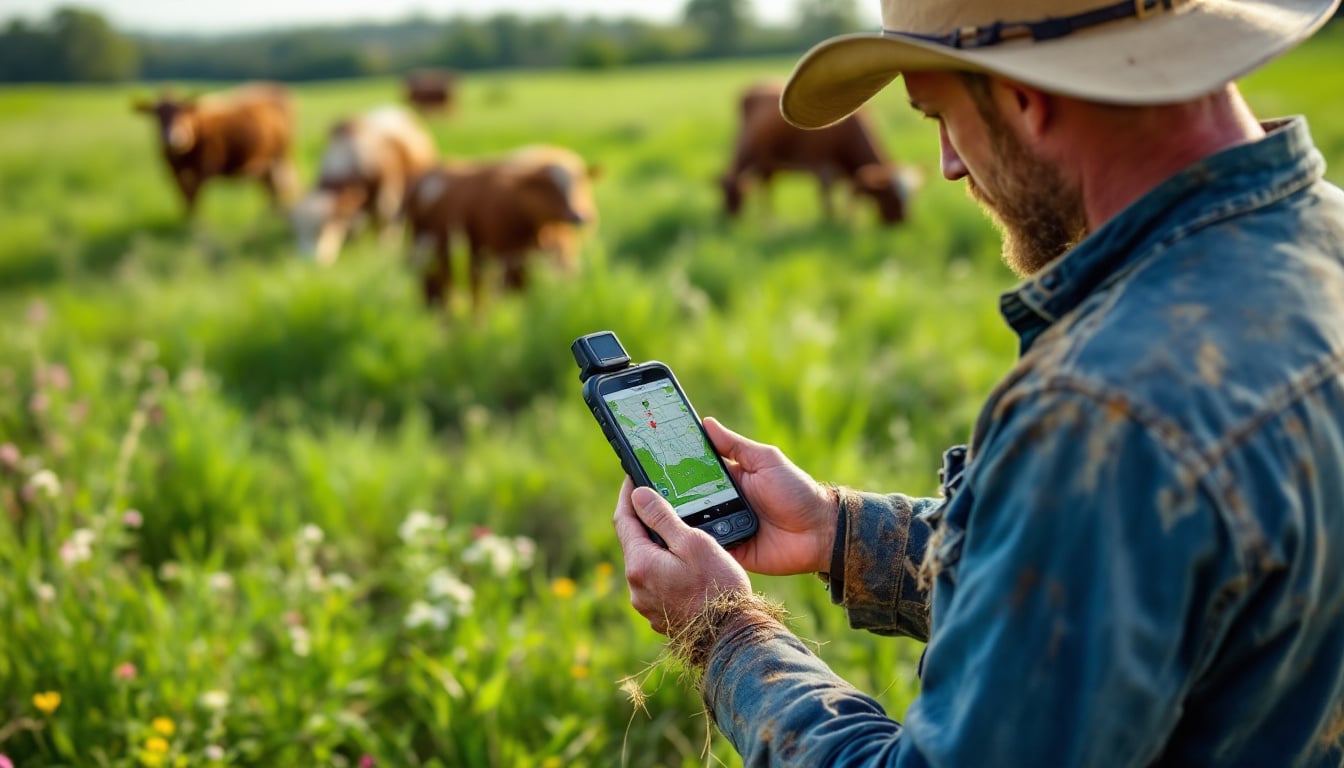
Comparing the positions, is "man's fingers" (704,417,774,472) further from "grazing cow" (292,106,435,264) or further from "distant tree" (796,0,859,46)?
"distant tree" (796,0,859,46)

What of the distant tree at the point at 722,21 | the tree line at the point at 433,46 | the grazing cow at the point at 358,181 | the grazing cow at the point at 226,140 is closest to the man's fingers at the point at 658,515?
the grazing cow at the point at 358,181

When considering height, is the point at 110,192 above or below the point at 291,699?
above

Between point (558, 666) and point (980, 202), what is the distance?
72.6 inches

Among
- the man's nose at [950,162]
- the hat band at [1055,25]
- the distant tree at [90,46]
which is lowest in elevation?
the man's nose at [950,162]

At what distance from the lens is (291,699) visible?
256 centimetres

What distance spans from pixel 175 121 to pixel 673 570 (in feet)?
43.2

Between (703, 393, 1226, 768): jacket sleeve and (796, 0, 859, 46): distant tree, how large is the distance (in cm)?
4936

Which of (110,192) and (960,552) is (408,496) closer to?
(960,552)

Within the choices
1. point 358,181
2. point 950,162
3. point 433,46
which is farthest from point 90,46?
point 950,162

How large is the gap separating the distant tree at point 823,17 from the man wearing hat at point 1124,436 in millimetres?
49009

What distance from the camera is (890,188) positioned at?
34.6ft

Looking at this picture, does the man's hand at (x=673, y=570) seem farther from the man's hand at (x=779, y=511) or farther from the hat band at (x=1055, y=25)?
the hat band at (x=1055, y=25)

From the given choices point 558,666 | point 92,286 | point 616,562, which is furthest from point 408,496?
point 92,286

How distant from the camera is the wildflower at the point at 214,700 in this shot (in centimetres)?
238
